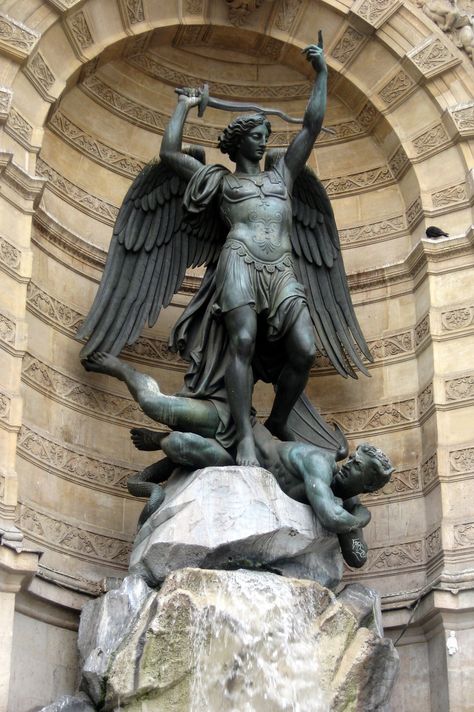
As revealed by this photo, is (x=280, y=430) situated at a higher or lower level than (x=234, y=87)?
lower

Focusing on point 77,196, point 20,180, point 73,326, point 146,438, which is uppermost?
point 77,196

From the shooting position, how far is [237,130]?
10.1m

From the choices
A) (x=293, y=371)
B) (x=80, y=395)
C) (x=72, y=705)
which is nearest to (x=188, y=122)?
(x=80, y=395)

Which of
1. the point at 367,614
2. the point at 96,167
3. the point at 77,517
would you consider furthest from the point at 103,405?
the point at 367,614

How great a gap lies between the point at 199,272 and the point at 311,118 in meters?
1.98

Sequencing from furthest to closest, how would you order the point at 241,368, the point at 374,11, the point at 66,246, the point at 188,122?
1. the point at 188,122
2. the point at 374,11
3. the point at 66,246
4. the point at 241,368

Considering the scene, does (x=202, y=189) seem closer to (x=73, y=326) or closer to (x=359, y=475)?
(x=73, y=326)

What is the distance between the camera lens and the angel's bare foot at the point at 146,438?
983 centimetres

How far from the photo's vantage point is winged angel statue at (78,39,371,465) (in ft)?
31.6

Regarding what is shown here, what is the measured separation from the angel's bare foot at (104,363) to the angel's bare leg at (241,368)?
1.00m

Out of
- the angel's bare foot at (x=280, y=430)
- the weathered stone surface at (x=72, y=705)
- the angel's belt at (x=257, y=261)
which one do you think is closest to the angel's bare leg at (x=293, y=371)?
the angel's bare foot at (x=280, y=430)

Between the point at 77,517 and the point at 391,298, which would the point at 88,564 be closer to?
the point at 77,517

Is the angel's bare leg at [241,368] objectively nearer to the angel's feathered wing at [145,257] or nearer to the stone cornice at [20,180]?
the angel's feathered wing at [145,257]

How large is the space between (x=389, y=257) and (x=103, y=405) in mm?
2608
